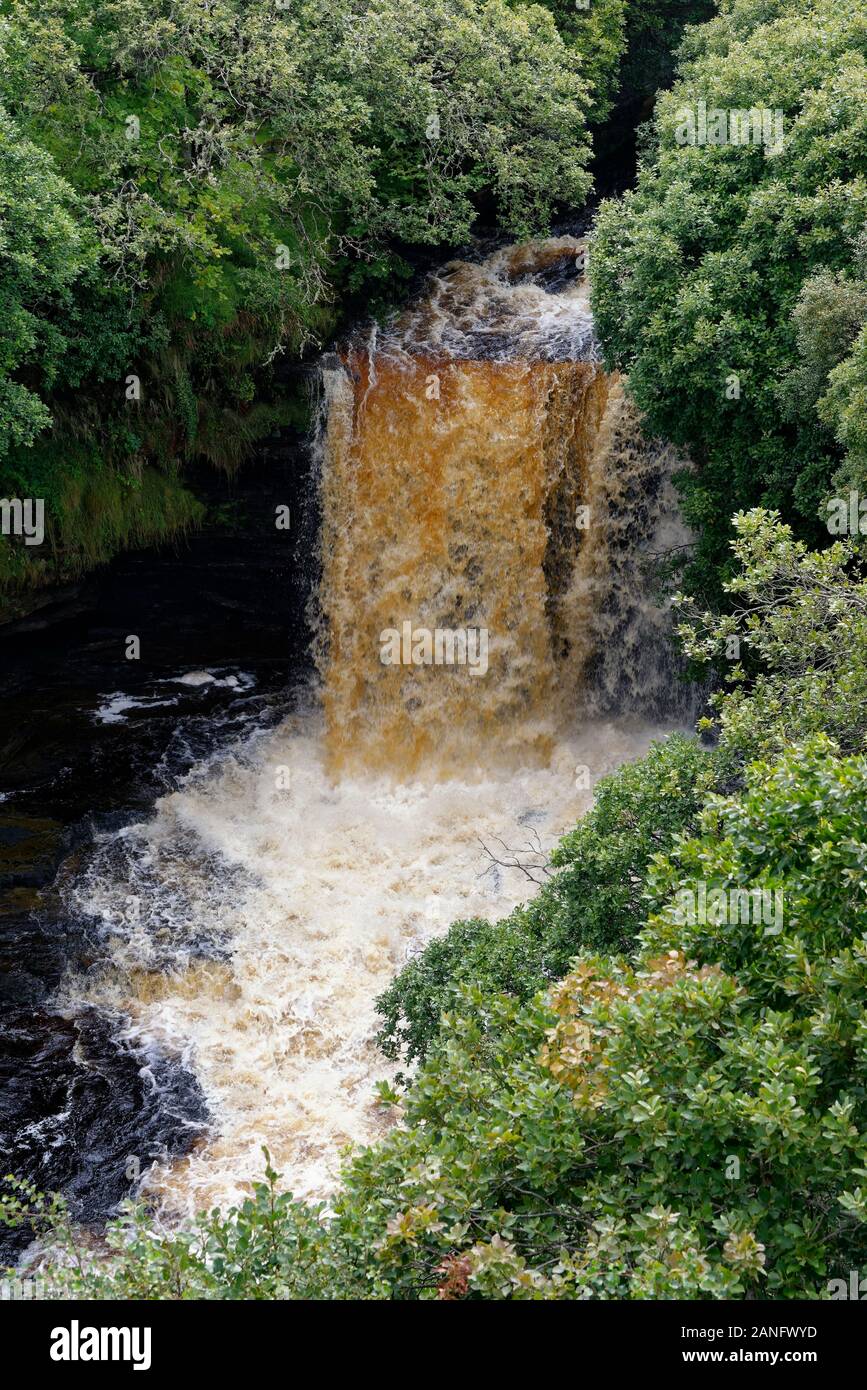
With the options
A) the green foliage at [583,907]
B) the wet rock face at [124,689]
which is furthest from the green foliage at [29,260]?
the green foliage at [583,907]

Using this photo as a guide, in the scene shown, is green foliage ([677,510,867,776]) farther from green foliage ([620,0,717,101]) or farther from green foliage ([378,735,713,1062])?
green foliage ([620,0,717,101])

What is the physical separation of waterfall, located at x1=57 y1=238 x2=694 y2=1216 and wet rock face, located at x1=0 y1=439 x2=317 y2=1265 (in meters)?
0.45

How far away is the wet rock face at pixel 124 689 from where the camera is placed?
1477 centimetres

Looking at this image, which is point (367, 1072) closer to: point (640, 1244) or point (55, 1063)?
point (55, 1063)

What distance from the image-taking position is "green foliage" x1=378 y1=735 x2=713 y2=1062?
9.91 m

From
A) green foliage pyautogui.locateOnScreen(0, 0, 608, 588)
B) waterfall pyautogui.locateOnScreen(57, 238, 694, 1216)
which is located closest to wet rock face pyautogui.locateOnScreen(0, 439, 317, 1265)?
waterfall pyautogui.locateOnScreen(57, 238, 694, 1216)

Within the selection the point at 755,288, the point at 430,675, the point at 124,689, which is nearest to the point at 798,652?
the point at 755,288

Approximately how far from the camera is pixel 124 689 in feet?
60.7

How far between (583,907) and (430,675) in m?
8.27

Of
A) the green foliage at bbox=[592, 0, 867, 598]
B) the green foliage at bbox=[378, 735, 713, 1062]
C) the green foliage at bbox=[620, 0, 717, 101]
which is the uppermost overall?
the green foliage at bbox=[620, 0, 717, 101]

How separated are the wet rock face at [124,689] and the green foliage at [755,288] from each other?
228 inches

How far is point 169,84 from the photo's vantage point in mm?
15492

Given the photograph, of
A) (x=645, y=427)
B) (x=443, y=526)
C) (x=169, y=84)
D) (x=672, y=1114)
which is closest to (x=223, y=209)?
(x=169, y=84)

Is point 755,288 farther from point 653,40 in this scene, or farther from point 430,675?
point 653,40
